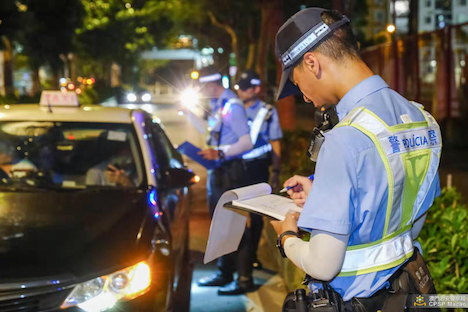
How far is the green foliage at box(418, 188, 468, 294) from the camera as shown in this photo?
3566 mm

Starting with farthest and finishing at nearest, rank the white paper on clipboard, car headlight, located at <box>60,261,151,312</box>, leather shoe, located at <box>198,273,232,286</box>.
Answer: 1. leather shoe, located at <box>198,273,232,286</box>
2. car headlight, located at <box>60,261,151,312</box>
3. the white paper on clipboard

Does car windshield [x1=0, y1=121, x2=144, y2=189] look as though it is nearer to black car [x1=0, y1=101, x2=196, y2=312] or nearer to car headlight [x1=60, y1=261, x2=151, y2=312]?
black car [x1=0, y1=101, x2=196, y2=312]

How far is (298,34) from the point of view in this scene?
1940mm

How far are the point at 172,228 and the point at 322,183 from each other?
99.4 inches

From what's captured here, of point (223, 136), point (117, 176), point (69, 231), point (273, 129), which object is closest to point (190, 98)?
point (223, 136)

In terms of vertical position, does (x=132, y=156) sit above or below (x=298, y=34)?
below

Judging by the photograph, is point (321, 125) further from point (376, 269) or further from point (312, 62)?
point (376, 269)

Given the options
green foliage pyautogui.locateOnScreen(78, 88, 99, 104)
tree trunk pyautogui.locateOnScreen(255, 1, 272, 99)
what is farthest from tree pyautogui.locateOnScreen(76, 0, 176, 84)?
tree trunk pyautogui.locateOnScreen(255, 1, 272, 99)

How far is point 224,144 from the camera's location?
516 cm

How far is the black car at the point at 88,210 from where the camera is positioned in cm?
308

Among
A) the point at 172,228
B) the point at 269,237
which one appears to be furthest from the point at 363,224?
the point at 269,237

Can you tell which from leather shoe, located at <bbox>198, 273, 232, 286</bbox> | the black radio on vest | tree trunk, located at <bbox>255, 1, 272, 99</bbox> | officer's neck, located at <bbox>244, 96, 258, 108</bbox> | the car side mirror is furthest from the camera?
tree trunk, located at <bbox>255, 1, 272, 99</bbox>

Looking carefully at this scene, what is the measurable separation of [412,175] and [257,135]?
135 inches

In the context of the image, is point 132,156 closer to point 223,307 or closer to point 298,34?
point 223,307
